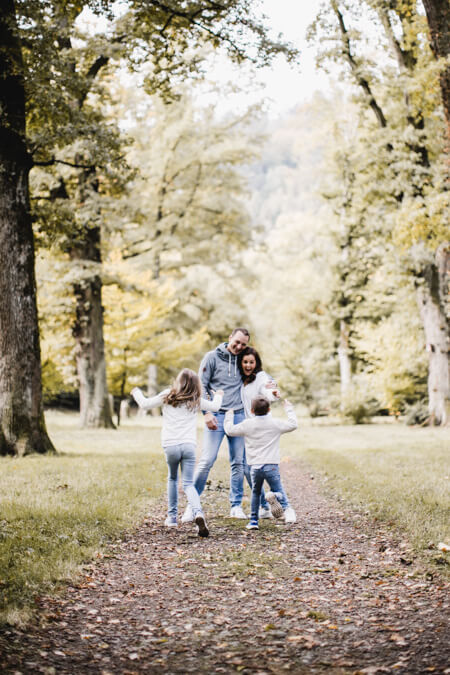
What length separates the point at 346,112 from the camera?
3516 centimetres

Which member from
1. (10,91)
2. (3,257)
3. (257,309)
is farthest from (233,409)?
(257,309)

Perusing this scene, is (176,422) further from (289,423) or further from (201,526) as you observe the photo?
(289,423)

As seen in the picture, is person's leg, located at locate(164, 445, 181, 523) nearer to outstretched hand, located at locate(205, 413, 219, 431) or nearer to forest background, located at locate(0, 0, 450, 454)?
outstretched hand, located at locate(205, 413, 219, 431)

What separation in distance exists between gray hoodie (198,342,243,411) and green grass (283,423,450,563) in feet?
7.48

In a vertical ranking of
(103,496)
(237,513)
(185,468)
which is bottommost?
(237,513)

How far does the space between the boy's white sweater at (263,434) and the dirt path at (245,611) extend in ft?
2.71

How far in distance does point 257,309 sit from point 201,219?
23.5 m

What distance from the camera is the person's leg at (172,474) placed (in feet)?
23.5

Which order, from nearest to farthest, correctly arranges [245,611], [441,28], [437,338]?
1. [245,611]
2. [441,28]
3. [437,338]

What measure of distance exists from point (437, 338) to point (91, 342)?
12.1 m

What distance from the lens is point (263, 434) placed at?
724cm

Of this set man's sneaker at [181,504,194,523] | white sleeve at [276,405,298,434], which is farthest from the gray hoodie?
man's sneaker at [181,504,194,523]

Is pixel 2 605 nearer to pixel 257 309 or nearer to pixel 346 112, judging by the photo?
pixel 346 112

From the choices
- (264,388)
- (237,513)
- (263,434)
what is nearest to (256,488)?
(263,434)
